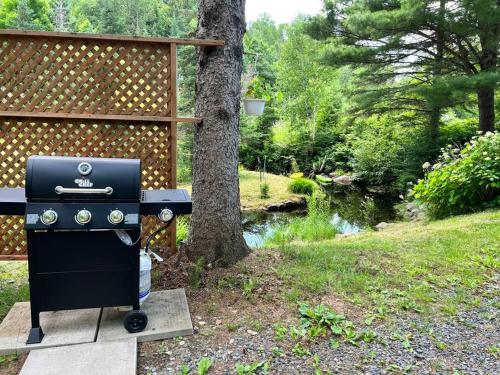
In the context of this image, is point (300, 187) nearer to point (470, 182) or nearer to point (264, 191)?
point (264, 191)

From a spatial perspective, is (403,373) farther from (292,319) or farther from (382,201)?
(382,201)

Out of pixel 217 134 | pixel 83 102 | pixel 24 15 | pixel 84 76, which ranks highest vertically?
pixel 24 15

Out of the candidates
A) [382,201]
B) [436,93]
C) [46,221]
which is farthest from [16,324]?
[382,201]

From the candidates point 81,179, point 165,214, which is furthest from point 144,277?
point 81,179

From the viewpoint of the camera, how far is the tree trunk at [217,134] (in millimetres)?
2814

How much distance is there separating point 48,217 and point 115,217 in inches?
11.8

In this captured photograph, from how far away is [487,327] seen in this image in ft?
7.38

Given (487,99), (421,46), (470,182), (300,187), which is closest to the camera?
(470,182)

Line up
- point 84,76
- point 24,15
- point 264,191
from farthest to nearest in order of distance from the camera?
point 24,15, point 264,191, point 84,76

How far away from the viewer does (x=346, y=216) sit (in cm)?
824

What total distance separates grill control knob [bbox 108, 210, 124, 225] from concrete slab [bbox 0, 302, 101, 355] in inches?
24.8

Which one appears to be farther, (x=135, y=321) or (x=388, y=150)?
(x=388, y=150)

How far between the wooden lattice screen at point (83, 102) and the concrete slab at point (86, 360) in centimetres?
148

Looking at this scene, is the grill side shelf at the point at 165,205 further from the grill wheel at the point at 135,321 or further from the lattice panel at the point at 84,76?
the lattice panel at the point at 84,76
